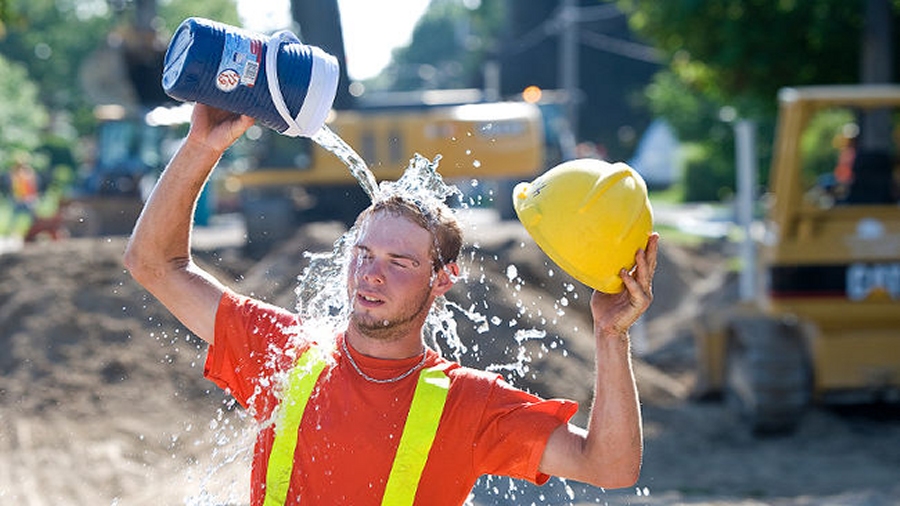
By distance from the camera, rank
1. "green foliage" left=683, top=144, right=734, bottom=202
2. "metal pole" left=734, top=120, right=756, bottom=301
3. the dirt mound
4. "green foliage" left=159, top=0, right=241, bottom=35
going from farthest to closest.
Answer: "green foliage" left=159, top=0, right=241, bottom=35 → "green foliage" left=683, top=144, right=734, bottom=202 → "metal pole" left=734, top=120, right=756, bottom=301 → the dirt mound

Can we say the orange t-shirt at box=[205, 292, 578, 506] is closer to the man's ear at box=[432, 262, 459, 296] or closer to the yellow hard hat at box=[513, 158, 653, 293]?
the man's ear at box=[432, 262, 459, 296]

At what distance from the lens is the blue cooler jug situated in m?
Result: 2.99

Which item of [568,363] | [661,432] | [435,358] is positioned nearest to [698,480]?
[661,432]

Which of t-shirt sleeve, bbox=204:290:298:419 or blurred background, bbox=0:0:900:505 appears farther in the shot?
blurred background, bbox=0:0:900:505

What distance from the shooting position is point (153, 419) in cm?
1019

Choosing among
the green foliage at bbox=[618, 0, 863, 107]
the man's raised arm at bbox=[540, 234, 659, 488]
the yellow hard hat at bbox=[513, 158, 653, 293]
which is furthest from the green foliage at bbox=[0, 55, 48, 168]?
the man's raised arm at bbox=[540, 234, 659, 488]

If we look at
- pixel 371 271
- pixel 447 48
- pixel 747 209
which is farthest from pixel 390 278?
pixel 447 48

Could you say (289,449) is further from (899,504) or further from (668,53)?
(668,53)

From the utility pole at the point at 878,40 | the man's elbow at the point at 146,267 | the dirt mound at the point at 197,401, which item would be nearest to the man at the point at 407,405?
the man's elbow at the point at 146,267

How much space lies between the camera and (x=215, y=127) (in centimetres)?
327

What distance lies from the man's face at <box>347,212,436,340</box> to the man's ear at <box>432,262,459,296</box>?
0.02 meters

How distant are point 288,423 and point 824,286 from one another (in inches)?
279

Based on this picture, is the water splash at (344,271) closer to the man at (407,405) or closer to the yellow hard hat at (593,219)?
the man at (407,405)

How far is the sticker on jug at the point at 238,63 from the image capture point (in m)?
3.00
